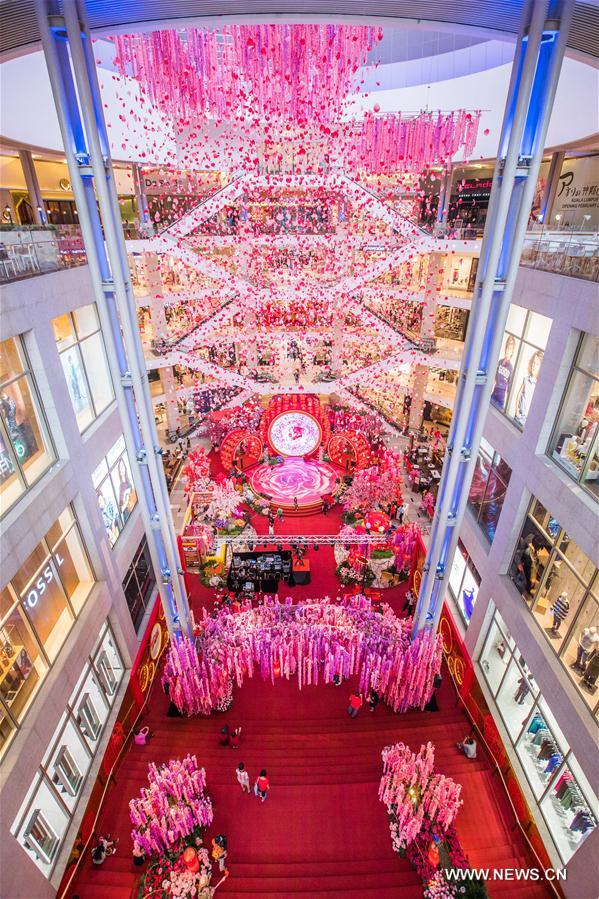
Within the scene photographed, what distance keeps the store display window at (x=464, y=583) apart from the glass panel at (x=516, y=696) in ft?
6.19

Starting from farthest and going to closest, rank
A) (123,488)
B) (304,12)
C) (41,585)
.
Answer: (123,488) → (41,585) → (304,12)

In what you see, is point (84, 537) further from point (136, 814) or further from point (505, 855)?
point (505, 855)

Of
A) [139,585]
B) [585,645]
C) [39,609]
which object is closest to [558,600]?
[585,645]

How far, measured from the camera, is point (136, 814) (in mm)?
7344

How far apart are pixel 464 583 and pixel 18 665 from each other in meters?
9.37

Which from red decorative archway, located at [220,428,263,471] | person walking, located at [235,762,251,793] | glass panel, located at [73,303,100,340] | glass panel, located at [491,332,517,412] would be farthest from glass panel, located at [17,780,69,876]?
red decorative archway, located at [220,428,263,471]

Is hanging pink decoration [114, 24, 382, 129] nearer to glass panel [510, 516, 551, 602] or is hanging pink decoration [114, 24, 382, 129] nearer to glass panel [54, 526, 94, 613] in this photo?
glass panel [54, 526, 94, 613]

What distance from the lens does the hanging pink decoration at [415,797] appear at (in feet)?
24.5

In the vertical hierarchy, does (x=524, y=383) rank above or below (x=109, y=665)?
above

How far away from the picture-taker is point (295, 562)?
14586 mm

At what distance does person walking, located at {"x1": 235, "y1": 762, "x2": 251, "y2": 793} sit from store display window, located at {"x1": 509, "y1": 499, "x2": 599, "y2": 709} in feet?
18.2

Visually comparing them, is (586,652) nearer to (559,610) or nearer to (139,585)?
(559,610)

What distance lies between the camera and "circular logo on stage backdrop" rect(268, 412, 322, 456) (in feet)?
54.7

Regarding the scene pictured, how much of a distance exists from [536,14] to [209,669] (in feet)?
36.8
